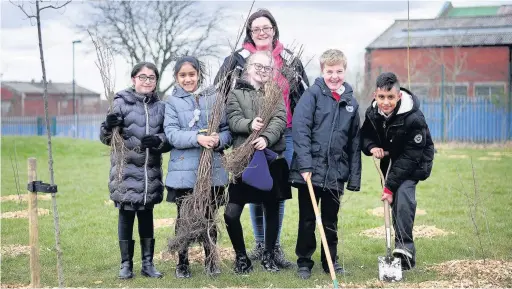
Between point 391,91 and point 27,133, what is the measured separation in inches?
1397

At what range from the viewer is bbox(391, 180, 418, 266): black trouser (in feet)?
18.5

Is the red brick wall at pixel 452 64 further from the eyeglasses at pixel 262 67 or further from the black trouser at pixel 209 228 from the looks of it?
the black trouser at pixel 209 228

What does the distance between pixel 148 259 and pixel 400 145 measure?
233 cm

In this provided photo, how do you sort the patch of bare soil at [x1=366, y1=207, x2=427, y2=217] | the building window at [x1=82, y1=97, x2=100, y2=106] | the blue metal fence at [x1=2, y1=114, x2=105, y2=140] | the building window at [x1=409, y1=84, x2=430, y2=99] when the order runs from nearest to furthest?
the patch of bare soil at [x1=366, y1=207, x2=427, y2=217]
the building window at [x1=409, y1=84, x2=430, y2=99]
the blue metal fence at [x1=2, y1=114, x2=105, y2=140]
the building window at [x1=82, y1=97, x2=100, y2=106]

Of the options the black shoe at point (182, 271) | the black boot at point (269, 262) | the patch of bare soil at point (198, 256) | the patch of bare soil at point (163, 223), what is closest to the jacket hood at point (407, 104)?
the black boot at point (269, 262)

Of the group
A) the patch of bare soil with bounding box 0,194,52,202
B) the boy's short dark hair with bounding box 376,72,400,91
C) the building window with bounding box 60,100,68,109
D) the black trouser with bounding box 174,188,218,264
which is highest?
the building window with bounding box 60,100,68,109

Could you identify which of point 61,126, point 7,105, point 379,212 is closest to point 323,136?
point 379,212

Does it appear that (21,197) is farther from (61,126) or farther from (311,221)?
(61,126)

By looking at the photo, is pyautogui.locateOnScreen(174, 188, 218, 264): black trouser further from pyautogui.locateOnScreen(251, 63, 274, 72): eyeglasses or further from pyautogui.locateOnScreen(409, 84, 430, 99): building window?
pyautogui.locateOnScreen(409, 84, 430, 99): building window

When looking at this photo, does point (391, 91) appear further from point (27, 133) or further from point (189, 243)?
point (27, 133)

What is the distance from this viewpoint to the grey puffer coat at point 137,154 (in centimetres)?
540

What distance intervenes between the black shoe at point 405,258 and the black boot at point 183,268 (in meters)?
1.76

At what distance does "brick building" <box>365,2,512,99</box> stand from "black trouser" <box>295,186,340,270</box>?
2306 cm

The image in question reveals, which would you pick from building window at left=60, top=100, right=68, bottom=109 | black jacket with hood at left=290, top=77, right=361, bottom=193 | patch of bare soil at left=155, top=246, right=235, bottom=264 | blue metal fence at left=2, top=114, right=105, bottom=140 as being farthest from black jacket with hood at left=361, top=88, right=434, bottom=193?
building window at left=60, top=100, right=68, bottom=109
